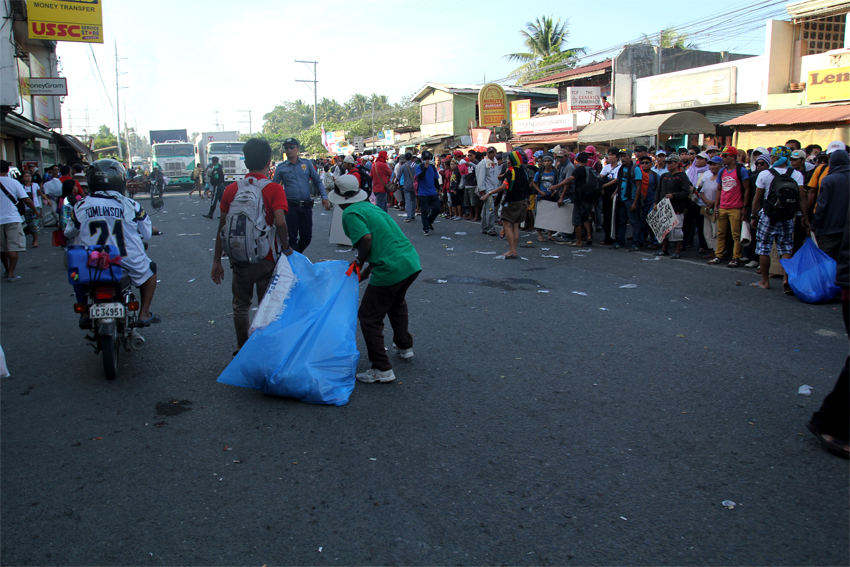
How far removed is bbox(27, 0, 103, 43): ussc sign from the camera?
55.0ft

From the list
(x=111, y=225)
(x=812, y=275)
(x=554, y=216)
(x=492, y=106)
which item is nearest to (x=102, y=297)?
(x=111, y=225)

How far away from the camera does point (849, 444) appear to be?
3.34 m

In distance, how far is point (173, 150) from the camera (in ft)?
137

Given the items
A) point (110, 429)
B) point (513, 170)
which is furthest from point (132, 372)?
point (513, 170)

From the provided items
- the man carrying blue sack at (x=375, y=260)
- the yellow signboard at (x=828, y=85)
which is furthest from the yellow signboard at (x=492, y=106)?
the man carrying blue sack at (x=375, y=260)

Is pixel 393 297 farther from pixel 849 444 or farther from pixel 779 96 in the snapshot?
pixel 779 96

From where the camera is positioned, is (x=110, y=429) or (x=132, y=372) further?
(x=132, y=372)

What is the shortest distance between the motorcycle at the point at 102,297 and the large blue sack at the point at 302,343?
111 centimetres

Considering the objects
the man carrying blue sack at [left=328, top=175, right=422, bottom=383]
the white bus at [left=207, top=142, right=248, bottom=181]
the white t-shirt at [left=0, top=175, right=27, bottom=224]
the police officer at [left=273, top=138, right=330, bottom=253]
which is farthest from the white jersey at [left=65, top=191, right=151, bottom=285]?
the white bus at [left=207, top=142, right=248, bottom=181]

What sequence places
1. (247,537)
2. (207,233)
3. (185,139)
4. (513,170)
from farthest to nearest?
1. (185,139)
2. (207,233)
3. (513,170)
4. (247,537)

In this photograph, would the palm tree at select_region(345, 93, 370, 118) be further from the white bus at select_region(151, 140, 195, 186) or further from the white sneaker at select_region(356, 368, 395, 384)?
the white sneaker at select_region(356, 368, 395, 384)

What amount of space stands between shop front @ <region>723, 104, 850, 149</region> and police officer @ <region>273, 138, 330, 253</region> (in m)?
13.0

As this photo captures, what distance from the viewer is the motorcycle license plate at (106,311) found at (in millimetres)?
4699

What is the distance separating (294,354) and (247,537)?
158 centimetres
